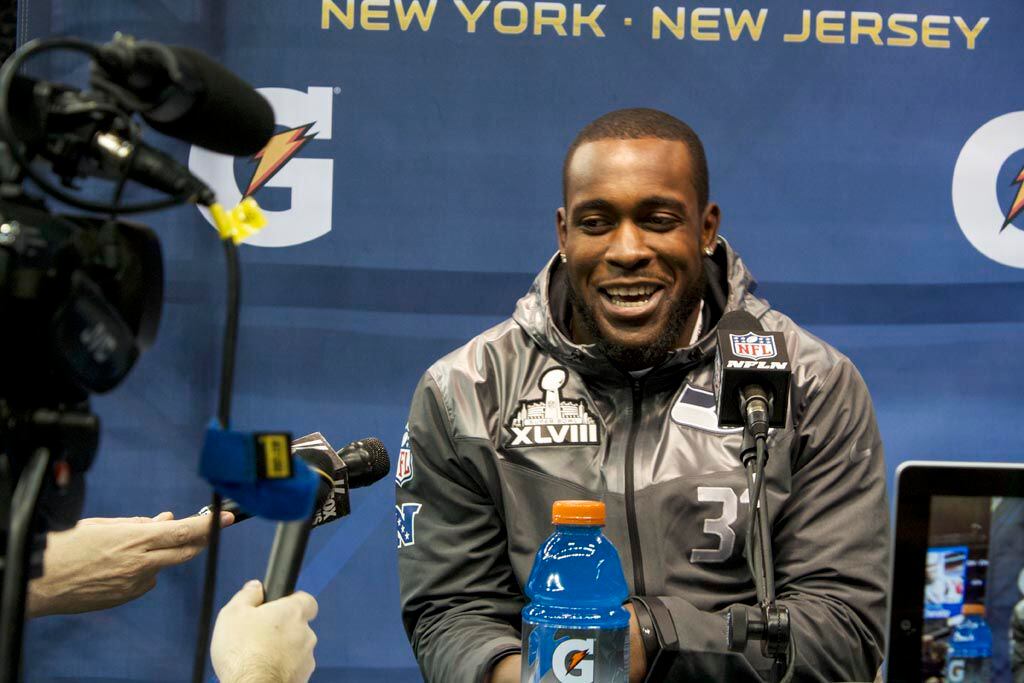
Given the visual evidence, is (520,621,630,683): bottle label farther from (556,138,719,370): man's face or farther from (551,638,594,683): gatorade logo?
(556,138,719,370): man's face

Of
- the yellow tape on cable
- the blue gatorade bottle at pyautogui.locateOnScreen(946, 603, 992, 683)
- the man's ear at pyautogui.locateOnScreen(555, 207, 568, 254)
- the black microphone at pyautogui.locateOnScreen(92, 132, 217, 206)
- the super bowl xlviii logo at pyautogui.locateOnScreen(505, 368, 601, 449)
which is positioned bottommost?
the blue gatorade bottle at pyautogui.locateOnScreen(946, 603, 992, 683)

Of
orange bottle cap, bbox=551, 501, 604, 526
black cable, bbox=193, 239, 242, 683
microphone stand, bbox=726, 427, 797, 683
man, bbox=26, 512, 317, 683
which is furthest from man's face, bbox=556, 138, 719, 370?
black cable, bbox=193, 239, 242, 683

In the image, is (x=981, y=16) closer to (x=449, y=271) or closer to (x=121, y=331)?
(x=449, y=271)

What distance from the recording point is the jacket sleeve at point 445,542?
1.92 metres

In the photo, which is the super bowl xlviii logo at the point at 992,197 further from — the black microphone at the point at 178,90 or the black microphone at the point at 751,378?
the black microphone at the point at 178,90

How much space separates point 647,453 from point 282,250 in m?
1.11

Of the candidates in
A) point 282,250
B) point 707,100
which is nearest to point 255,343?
point 282,250

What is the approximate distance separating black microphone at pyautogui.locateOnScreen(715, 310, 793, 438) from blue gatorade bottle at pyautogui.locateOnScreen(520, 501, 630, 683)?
0.22 m

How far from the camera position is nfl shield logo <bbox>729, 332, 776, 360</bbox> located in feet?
4.64

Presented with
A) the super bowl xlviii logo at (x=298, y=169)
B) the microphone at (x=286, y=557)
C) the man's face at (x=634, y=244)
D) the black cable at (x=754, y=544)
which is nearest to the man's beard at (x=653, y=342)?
the man's face at (x=634, y=244)

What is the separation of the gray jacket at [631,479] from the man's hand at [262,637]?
2.43 feet

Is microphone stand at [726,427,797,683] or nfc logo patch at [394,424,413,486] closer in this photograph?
microphone stand at [726,427,797,683]

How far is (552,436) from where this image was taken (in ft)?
6.49

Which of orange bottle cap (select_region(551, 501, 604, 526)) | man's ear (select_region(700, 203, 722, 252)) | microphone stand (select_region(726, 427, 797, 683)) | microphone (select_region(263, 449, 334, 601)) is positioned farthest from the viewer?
man's ear (select_region(700, 203, 722, 252))
